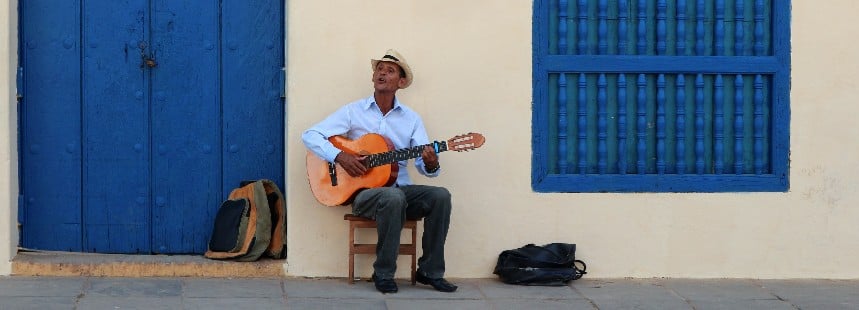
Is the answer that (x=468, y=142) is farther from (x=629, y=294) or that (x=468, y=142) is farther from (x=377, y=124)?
(x=629, y=294)

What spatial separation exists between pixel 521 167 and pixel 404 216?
0.85 m

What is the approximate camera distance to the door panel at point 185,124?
26.2 ft

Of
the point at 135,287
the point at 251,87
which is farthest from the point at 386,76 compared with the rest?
the point at 135,287

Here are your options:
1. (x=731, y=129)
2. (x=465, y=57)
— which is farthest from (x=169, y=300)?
(x=731, y=129)

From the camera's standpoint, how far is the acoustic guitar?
7414 mm

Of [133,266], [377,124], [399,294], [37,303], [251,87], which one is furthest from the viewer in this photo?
[251,87]

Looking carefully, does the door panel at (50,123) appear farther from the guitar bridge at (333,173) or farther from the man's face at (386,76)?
the man's face at (386,76)

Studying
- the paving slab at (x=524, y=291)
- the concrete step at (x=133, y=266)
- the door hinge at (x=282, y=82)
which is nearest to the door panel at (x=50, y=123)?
the concrete step at (x=133, y=266)

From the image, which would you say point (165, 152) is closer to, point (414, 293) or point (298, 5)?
point (298, 5)

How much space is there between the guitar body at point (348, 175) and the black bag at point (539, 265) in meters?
0.81

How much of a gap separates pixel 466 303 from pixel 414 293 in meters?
0.35

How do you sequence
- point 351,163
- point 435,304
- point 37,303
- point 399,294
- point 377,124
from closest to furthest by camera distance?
point 37,303
point 435,304
point 351,163
point 399,294
point 377,124

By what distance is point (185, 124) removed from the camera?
8.03m

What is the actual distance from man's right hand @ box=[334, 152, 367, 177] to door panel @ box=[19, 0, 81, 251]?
1.55 metres
